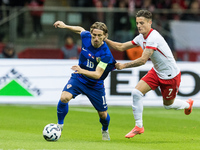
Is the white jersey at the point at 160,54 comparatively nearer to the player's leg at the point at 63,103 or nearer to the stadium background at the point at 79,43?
the player's leg at the point at 63,103

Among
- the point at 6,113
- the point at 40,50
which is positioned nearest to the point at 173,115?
the point at 6,113

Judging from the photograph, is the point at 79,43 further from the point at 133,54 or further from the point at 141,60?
the point at 141,60

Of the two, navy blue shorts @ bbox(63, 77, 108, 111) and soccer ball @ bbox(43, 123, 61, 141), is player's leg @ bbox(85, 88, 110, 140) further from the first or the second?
soccer ball @ bbox(43, 123, 61, 141)

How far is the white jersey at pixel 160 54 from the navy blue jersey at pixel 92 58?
74cm

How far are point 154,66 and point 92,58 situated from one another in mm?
→ 1309

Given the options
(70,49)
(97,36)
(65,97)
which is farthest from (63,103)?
(70,49)

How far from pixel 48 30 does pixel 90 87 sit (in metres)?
9.26

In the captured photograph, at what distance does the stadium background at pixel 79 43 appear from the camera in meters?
15.8

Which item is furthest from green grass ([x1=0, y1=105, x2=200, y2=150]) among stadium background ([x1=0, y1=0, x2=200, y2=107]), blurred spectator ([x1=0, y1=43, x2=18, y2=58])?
blurred spectator ([x1=0, y1=43, x2=18, y2=58])

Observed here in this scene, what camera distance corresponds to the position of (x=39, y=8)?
58.2 feet

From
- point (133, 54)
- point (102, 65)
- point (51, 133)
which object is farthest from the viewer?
point (133, 54)

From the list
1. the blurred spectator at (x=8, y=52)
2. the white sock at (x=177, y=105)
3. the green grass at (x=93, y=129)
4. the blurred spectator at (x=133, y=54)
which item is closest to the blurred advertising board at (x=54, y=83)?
the green grass at (x=93, y=129)

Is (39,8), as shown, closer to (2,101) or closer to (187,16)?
(2,101)

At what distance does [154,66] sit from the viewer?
30.9 feet
